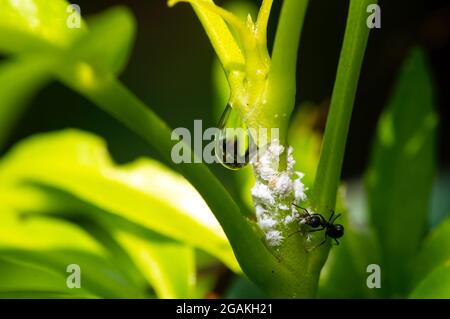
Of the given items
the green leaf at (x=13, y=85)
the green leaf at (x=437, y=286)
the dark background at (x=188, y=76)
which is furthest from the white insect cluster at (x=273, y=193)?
the dark background at (x=188, y=76)

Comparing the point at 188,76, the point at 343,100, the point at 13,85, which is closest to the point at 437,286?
the point at 343,100

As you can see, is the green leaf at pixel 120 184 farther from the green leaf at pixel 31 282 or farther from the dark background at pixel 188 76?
the dark background at pixel 188 76

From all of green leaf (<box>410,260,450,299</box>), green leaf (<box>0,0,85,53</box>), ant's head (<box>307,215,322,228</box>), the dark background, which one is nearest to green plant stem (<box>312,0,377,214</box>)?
ant's head (<box>307,215,322,228</box>)

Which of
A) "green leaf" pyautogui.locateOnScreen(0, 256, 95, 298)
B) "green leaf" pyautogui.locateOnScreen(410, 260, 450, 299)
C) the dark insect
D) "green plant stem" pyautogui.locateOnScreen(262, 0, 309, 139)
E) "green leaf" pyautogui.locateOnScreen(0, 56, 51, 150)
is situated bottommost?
"green leaf" pyautogui.locateOnScreen(410, 260, 450, 299)

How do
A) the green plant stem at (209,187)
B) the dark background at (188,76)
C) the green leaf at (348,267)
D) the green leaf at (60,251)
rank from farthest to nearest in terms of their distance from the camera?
1. the dark background at (188,76)
2. the green leaf at (348,267)
3. the green leaf at (60,251)
4. the green plant stem at (209,187)

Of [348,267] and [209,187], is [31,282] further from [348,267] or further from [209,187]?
[348,267]

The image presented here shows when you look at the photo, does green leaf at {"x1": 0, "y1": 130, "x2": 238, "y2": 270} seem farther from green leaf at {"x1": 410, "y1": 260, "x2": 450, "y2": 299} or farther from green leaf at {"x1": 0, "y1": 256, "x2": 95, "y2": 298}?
green leaf at {"x1": 410, "y1": 260, "x2": 450, "y2": 299}

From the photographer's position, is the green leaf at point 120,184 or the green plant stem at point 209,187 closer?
the green plant stem at point 209,187
